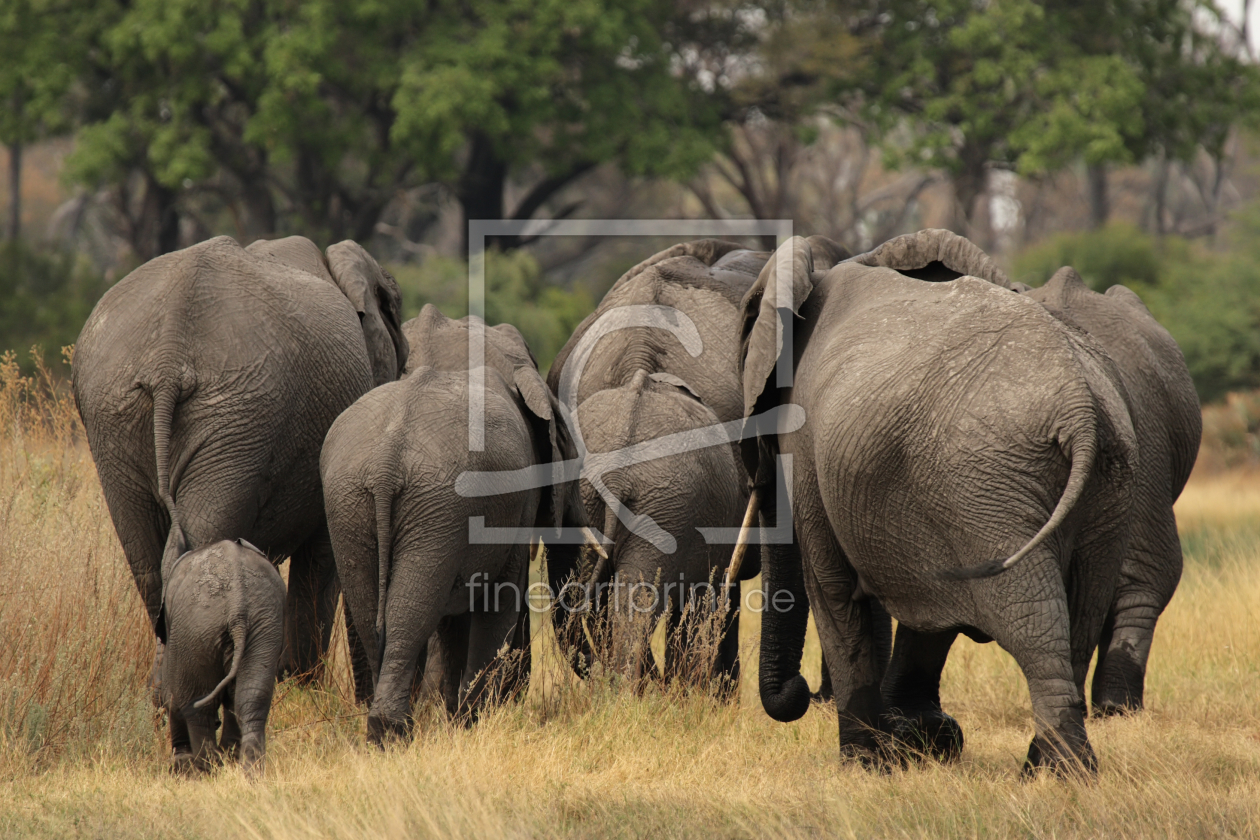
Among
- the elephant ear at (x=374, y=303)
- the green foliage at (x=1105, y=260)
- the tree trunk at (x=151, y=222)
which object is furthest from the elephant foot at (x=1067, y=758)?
the tree trunk at (x=151, y=222)

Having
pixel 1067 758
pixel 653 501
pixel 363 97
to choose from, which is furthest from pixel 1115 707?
pixel 363 97

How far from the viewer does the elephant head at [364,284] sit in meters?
7.68

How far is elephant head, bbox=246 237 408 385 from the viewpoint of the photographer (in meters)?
7.68

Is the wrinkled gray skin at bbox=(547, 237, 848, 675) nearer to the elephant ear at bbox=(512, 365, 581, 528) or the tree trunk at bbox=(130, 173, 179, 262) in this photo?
the elephant ear at bbox=(512, 365, 581, 528)

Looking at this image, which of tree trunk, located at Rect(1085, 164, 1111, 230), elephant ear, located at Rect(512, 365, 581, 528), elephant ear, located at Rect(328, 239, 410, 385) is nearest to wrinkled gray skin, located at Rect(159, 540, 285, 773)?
elephant ear, located at Rect(512, 365, 581, 528)

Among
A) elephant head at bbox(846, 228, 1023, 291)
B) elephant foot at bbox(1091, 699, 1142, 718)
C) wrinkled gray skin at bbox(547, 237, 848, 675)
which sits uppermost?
elephant head at bbox(846, 228, 1023, 291)

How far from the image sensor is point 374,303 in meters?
7.79

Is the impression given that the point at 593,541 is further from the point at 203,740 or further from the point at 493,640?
the point at 203,740

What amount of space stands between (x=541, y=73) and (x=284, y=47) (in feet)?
13.9

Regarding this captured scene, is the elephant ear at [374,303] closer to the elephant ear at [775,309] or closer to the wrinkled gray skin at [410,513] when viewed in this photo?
the wrinkled gray skin at [410,513]

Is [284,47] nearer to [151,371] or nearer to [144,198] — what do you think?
[144,198]

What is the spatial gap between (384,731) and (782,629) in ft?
6.04

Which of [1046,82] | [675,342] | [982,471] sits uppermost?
[1046,82]

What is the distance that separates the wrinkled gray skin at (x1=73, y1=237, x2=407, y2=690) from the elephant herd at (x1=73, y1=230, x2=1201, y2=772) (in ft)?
0.05
